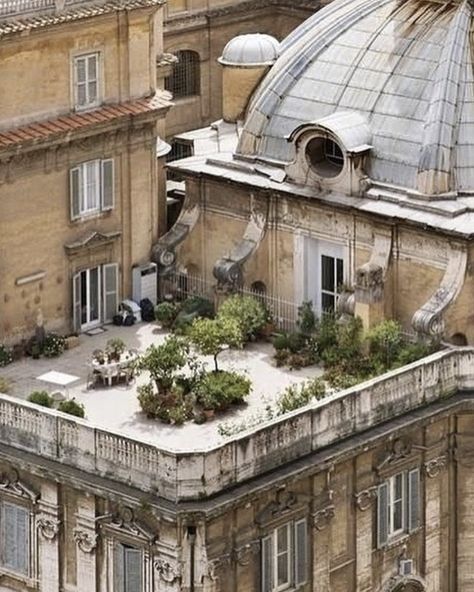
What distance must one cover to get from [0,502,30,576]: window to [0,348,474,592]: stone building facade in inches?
1.6

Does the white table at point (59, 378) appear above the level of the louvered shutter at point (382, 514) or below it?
above

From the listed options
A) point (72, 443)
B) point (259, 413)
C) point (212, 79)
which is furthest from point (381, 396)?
point (212, 79)

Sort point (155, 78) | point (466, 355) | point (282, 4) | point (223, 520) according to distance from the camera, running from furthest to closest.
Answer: point (282, 4) < point (155, 78) < point (466, 355) < point (223, 520)

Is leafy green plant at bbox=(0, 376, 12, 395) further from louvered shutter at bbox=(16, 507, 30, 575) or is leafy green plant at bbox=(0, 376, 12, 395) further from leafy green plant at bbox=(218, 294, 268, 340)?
leafy green plant at bbox=(218, 294, 268, 340)

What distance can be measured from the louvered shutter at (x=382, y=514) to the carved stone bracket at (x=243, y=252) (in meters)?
9.47

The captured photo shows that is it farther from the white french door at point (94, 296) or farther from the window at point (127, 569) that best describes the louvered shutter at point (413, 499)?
the white french door at point (94, 296)

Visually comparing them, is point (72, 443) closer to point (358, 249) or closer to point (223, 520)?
point (223, 520)

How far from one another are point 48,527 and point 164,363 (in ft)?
19.7

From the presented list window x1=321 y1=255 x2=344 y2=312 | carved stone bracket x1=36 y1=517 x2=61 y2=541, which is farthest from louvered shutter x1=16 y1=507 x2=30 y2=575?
window x1=321 y1=255 x2=344 y2=312

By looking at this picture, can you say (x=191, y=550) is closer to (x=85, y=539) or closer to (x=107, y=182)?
(x=85, y=539)

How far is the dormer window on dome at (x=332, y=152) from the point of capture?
91.4 metres

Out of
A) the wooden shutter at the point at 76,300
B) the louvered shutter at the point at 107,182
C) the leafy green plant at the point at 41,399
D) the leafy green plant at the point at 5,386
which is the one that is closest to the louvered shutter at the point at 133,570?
the leafy green plant at the point at 41,399

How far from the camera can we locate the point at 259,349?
92438 mm

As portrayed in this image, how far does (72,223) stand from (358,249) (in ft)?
28.3
